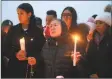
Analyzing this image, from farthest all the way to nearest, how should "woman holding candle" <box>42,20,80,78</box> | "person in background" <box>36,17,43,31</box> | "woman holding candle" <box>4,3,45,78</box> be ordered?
"person in background" <box>36,17,43,31</box> < "woman holding candle" <box>4,3,45,78</box> < "woman holding candle" <box>42,20,80,78</box>

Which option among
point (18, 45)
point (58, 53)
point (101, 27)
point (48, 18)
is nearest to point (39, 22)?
point (48, 18)

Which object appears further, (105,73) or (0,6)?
(0,6)

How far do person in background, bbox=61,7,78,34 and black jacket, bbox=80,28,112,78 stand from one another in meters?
0.19

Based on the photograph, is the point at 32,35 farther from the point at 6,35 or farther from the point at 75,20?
the point at 75,20

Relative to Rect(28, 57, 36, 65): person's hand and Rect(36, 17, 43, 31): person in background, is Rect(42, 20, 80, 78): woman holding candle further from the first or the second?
Rect(36, 17, 43, 31): person in background

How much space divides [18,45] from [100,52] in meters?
0.66

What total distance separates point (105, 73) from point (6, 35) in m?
0.86

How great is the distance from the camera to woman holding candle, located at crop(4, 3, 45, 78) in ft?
6.80

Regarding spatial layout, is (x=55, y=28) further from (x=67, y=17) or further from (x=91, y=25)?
(x=91, y=25)

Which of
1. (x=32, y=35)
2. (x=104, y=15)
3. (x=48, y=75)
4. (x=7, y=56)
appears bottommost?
(x=48, y=75)

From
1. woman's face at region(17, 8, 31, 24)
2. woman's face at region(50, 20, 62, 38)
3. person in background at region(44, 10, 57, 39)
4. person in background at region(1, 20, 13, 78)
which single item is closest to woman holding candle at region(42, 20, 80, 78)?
woman's face at region(50, 20, 62, 38)

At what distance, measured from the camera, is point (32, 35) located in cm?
209

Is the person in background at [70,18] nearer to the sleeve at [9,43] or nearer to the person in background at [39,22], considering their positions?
the person in background at [39,22]

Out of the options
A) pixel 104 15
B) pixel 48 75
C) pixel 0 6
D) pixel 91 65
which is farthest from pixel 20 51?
pixel 104 15
